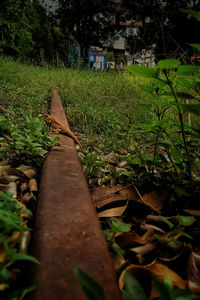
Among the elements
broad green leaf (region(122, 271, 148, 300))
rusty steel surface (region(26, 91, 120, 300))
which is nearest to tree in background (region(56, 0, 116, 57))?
rusty steel surface (region(26, 91, 120, 300))

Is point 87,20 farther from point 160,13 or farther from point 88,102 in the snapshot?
point 88,102

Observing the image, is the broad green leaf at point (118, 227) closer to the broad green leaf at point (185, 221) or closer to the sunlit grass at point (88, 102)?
the broad green leaf at point (185, 221)

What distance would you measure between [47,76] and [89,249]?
411 centimetres

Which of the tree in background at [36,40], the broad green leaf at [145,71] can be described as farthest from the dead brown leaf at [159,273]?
the tree in background at [36,40]

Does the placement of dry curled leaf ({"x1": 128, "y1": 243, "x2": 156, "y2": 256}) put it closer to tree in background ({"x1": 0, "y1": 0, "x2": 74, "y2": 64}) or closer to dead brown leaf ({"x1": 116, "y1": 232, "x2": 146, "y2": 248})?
dead brown leaf ({"x1": 116, "y1": 232, "x2": 146, "y2": 248})

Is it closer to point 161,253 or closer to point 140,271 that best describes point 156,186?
point 161,253

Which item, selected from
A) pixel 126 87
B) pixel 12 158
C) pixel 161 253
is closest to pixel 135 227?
pixel 161 253

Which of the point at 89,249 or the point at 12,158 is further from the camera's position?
the point at 12,158

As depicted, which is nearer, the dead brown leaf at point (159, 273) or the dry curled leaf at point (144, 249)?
the dead brown leaf at point (159, 273)

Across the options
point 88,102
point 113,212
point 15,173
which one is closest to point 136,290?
point 113,212

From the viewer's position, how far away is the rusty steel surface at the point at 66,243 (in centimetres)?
42

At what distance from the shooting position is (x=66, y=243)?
51 cm

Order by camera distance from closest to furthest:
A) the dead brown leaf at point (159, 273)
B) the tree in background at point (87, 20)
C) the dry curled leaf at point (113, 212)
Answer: the dead brown leaf at point (159, 273) < the dry curled leaf at point (113, 212) < the tree in background at point (87, 20)

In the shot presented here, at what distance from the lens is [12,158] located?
1.28 metres
